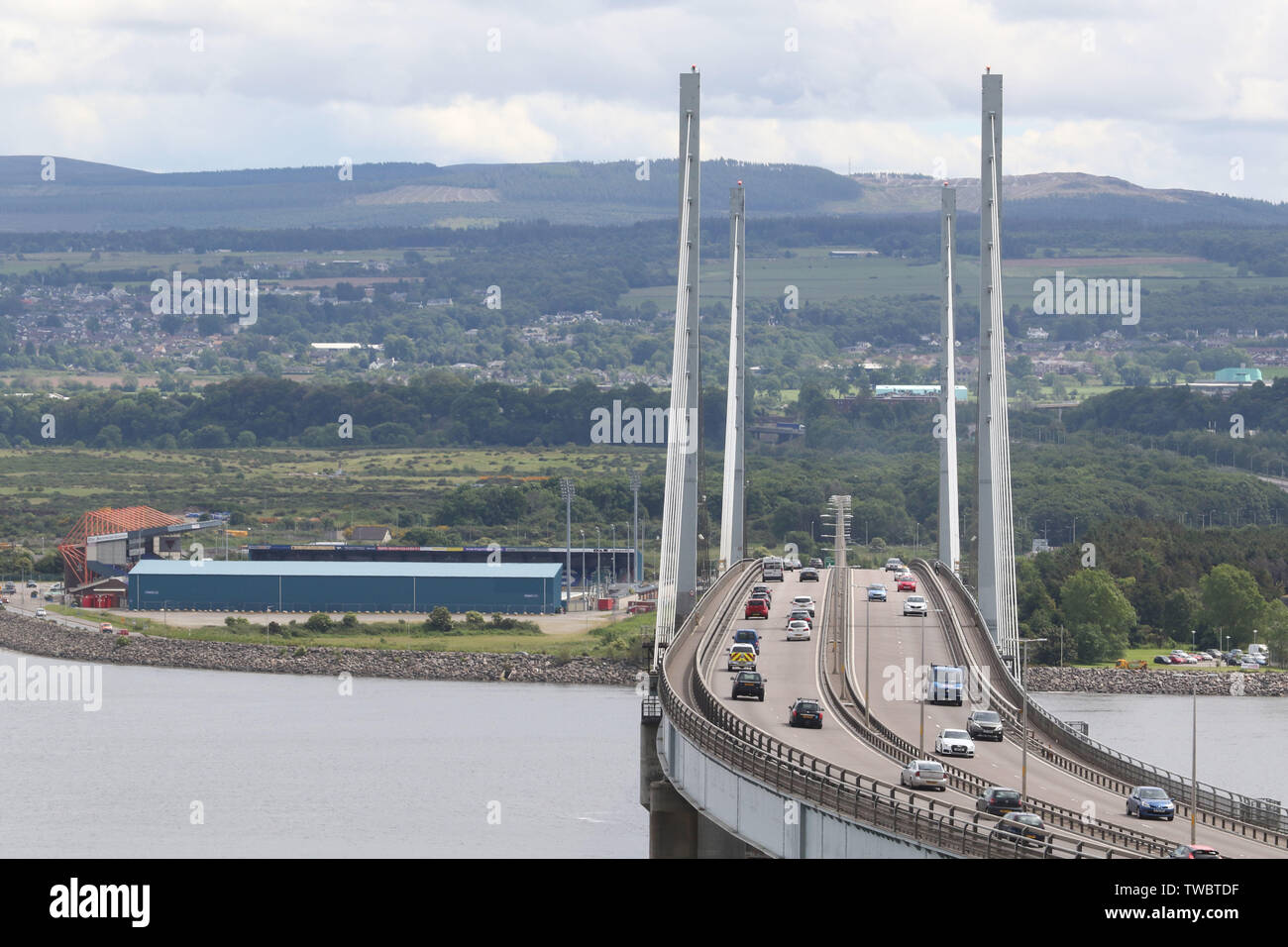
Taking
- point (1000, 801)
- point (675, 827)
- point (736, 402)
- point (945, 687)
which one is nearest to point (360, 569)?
point (736, 402)

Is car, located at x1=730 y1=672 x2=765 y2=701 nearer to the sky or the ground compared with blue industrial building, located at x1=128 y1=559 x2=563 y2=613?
nearer to the sky

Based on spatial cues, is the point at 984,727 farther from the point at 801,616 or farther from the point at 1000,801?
the point at 801,616

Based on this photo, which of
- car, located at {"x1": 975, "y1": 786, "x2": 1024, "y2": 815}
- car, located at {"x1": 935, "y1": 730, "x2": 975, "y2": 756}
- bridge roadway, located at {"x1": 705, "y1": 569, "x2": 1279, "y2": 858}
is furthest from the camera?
car, located at {"x1": 935, "y1": 730, "x2": 975, "y2": 756}

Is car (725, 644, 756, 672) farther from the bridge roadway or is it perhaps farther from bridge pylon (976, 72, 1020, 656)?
bridge pylon (976, 72, 1020, 656)

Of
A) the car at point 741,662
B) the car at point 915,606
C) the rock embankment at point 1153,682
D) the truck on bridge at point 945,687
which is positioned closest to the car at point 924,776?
the truck on bridge at point 945,687

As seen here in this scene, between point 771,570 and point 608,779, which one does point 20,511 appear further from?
point 608,779

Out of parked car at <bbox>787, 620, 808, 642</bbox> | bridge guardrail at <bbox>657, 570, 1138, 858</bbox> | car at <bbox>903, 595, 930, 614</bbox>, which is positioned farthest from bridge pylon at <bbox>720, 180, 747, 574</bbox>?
bridge guardrail at <bbox>657, 570, 1138, 858</bbox>
